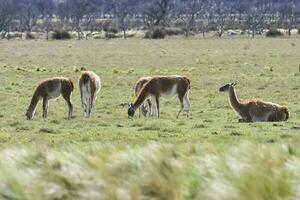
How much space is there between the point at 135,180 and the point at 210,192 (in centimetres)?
61

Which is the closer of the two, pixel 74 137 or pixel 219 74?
pixel 74 137

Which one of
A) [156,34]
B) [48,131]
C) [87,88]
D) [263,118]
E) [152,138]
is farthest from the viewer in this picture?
[156,34]

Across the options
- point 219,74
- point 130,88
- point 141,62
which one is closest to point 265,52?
point 141,62

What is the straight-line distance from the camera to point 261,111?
20734 mm

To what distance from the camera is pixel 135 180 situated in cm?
478

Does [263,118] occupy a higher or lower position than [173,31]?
higher

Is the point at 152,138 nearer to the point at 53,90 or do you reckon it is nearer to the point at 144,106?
the point at 144,106

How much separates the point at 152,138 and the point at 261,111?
498 cm

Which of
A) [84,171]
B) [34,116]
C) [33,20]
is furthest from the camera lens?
[33,20]

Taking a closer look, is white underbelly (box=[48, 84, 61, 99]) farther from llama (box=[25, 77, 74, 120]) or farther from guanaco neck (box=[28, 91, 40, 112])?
guanaco neck (box=[28, 91, 40, 112])

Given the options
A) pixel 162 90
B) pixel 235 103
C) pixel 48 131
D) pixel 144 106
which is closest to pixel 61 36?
pixel 144 106

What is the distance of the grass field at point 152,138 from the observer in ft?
15.4

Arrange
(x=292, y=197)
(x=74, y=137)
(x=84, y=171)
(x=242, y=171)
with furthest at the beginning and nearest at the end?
1. (x=74, y=137)
2. (x=84, y=171)
3. (x=242, y=171)
4. (x=292, y=197)

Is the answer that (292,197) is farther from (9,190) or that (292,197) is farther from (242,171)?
(9,190)
